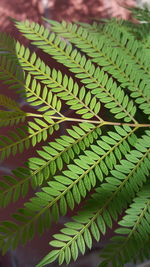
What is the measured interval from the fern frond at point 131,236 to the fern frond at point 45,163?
0.47ft

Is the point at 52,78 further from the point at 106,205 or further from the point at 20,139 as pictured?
the point at 106,205

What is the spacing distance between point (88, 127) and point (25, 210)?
207mm

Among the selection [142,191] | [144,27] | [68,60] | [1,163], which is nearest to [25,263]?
[1,163]

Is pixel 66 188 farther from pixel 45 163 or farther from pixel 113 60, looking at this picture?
pixel 113 60

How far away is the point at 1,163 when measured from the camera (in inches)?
45.0

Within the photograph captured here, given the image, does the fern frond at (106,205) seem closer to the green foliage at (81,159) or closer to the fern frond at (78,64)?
the green foliage at (81,159)

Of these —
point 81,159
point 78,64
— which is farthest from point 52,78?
point 81,159

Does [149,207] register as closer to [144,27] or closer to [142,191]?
[142,191]

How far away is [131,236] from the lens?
20.7 inches

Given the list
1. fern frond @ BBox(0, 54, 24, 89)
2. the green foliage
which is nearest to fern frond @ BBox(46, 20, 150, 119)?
the green foliage

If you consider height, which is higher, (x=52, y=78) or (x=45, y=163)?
(x=52, y=78)

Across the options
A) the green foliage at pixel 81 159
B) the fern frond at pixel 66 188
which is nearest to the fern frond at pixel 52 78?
the green foliage at pixel 81 159

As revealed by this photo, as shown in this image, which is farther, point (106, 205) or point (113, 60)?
point (113, 60)

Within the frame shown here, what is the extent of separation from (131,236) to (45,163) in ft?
0.62
